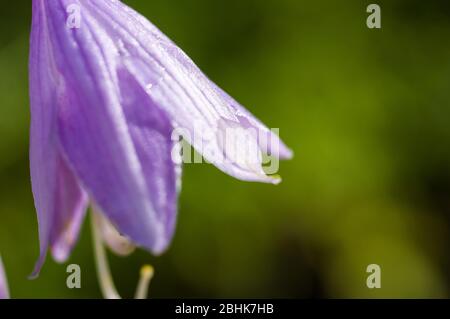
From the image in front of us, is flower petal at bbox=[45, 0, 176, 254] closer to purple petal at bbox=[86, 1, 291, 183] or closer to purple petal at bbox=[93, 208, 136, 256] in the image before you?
purple petal at bbox=[86, 1, 291, 183]

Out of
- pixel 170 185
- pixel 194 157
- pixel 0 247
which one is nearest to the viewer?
pixel 170 185

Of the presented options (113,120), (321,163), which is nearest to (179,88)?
(113,120)

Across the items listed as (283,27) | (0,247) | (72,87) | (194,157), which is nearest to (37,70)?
(72,87)

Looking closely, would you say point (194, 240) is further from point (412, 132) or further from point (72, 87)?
point (72, 87)

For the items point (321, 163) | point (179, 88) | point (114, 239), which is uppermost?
point (321, 163)

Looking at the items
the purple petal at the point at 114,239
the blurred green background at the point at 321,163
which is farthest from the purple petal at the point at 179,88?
the blurred green background at the point at 321,163

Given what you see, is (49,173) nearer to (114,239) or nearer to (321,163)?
(114,239)
